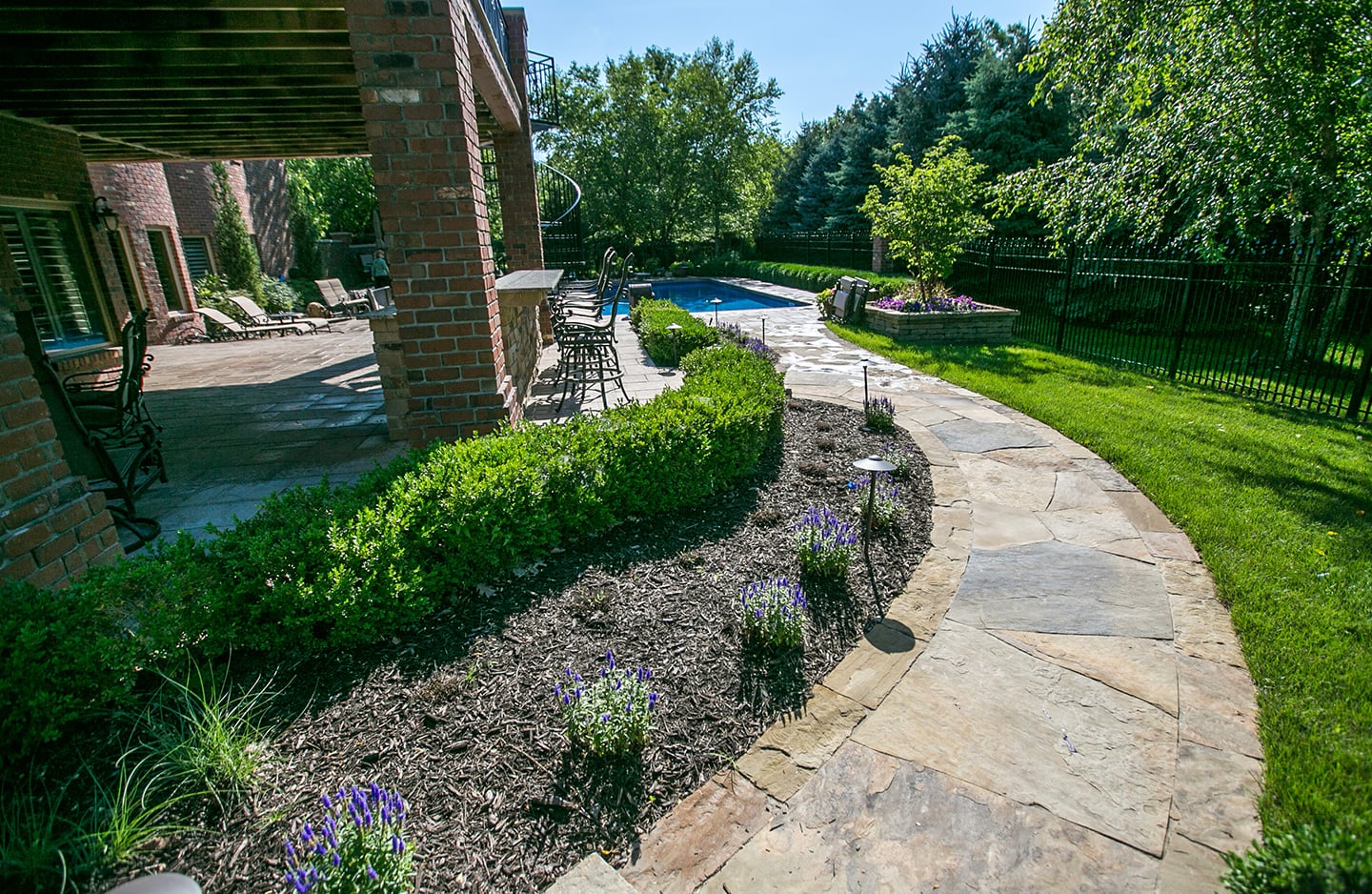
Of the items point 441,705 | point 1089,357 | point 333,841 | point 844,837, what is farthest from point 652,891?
point 1089,357

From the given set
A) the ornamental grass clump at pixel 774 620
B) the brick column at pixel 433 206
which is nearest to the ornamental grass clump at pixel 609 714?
the ornamental grass clump at pixel 774 620

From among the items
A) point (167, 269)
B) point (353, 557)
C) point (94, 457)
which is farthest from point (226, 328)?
point (353, 557)

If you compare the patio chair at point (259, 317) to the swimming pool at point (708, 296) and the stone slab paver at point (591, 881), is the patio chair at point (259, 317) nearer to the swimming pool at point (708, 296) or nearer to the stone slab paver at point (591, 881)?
the swimming pool at point (708, 296)

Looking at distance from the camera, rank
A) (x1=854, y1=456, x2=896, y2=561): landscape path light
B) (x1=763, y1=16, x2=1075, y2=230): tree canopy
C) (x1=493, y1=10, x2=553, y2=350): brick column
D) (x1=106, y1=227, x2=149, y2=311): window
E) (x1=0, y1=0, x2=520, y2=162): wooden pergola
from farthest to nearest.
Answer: (x1=763, y1=16, x2=1075, y2=230): tree canopy
(x1=106, y1=227, x2=149, y2=311): window
(x1=493, y1=10, x2=553, y2=350): brick column
(x1=0, y1=0, x2=520, y2=162): wooden pergola
(x1=854, y1=456, x2=896, y2=561): landscape path light

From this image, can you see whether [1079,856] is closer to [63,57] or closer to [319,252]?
[63,57]

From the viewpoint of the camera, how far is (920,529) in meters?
3.42

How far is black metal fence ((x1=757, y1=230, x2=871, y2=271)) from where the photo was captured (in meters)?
17.2

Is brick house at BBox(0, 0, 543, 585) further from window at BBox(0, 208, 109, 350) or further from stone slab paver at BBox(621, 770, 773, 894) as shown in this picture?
stone slab paver at BBox(621, 770, 773, 894)

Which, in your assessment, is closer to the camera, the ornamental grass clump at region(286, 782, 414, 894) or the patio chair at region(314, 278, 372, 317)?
the ornamental grass clump at region(286, 782, 414, 894)

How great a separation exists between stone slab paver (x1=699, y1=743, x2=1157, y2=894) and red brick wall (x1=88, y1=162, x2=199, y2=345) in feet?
44.0

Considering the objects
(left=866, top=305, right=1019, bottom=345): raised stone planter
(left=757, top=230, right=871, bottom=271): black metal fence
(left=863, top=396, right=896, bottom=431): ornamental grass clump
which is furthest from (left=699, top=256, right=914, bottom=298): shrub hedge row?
(left=863, top=396, right=896, bottom=431): ornamental grass clump

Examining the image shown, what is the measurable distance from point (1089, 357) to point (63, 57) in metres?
11.1

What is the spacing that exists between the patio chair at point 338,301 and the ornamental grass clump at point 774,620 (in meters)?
15.7

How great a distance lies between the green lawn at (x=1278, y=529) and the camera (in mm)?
1842
